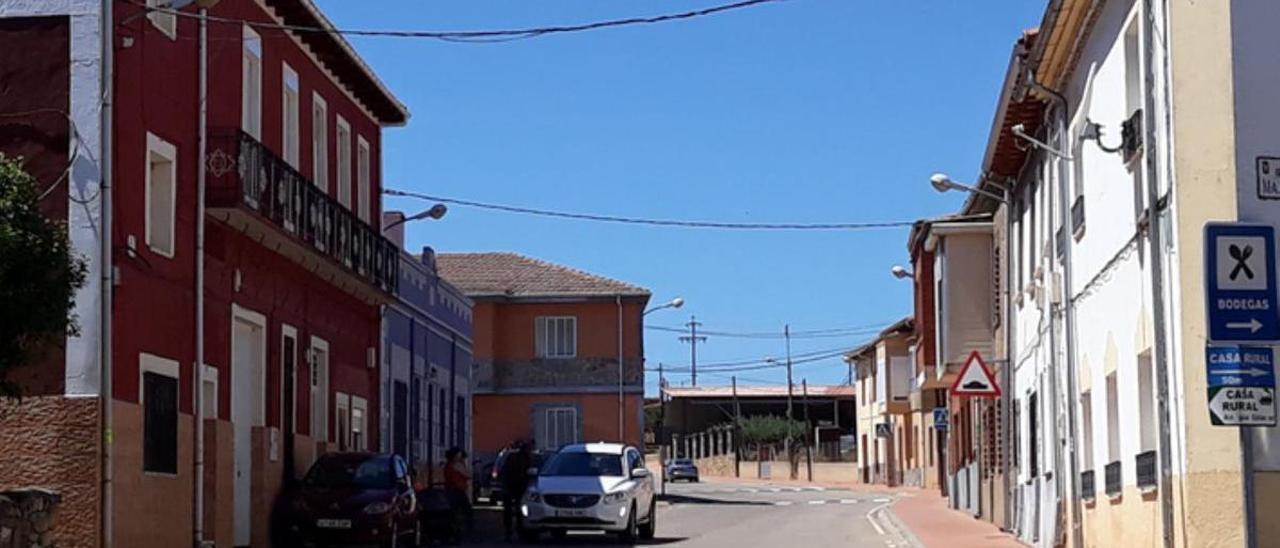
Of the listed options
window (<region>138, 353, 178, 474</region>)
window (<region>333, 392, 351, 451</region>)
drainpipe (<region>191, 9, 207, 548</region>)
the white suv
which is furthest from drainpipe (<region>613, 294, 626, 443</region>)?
window (<region>138, 353, 178, 474</region>)

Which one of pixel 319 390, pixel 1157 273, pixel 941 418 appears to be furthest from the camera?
pixel 941 418

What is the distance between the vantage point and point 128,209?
A: 21.8 m

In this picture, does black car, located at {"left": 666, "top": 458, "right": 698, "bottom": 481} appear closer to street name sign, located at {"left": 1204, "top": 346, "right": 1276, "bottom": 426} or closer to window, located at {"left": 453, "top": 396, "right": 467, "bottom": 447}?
window, located at {"left": 453, "top": 396, "right": 467, "bottom": 447}

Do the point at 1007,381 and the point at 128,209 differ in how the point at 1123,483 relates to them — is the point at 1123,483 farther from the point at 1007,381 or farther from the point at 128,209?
the point at 1007,381

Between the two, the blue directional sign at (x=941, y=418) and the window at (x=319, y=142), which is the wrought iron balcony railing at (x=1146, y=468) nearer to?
the window at (x=319, y=142)

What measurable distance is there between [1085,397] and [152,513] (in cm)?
1075

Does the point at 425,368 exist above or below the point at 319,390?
above

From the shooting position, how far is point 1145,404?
59.6 feet

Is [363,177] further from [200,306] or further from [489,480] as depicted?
[489,480]

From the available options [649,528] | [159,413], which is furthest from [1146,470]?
[649,528]

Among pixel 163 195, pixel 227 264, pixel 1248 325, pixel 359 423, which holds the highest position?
pixel 163 195

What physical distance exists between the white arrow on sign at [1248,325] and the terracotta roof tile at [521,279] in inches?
1931

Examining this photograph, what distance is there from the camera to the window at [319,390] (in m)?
30.8

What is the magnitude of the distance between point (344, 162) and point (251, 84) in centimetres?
629
